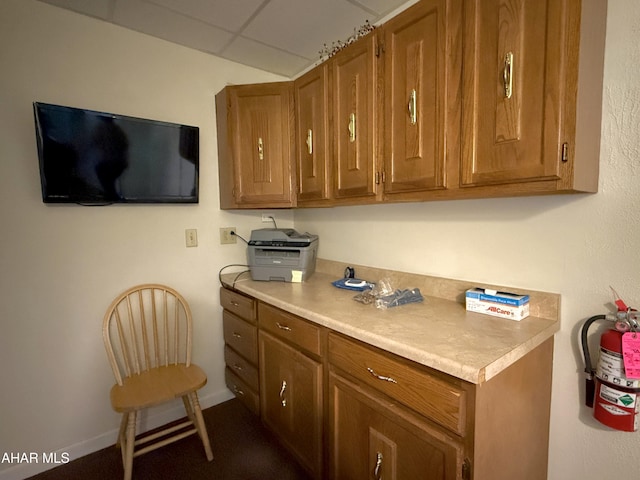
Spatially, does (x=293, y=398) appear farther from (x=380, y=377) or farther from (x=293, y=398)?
(x=380, y=377)

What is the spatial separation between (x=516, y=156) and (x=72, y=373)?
2333mm

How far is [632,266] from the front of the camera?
3.11 ft

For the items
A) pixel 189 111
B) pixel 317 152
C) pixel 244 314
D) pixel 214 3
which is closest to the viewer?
pixel 214 3

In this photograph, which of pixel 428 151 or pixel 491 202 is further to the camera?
pixel 491 202

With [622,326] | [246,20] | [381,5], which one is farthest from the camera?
[246,20]

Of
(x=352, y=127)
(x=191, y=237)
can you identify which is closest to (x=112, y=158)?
(x=191, y=237)

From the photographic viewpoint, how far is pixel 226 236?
2.14 meters

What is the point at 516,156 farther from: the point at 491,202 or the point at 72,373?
the point at 72,373

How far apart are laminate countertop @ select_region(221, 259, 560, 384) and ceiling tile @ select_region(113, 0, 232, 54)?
152 centimetres

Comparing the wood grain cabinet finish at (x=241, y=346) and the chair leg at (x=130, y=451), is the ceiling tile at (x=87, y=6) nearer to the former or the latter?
the wood grain cabinet finish at (x=241, y=346)

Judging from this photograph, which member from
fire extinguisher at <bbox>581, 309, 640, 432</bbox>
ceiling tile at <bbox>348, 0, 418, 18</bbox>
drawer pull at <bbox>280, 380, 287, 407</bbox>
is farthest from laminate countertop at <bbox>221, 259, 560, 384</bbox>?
ceiling tile at <bbox>348, 0, 418, 18</bbox>

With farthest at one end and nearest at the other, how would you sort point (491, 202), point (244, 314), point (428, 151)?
point (244, 314) → point (491, 202) → point (428, 151)

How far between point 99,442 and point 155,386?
0.63 m

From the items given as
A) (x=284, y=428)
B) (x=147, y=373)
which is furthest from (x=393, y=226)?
(x=147, y=373)
